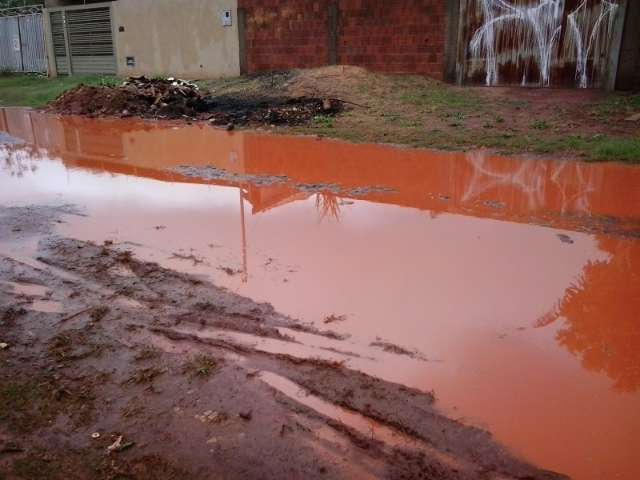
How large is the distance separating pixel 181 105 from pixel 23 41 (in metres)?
16.9

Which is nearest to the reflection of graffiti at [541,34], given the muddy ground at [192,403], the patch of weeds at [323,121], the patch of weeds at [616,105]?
the patch of weeds at [616,105]

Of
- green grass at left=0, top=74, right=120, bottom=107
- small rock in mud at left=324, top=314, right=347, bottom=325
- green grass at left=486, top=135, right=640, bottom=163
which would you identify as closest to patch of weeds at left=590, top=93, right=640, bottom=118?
green grass at left=486, top=135, right=640, bottom=163

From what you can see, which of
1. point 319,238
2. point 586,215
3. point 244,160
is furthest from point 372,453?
point 244,160

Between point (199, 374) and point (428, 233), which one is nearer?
point (199, 374)

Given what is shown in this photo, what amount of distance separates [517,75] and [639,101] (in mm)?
3165

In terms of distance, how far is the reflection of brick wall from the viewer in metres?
14.5

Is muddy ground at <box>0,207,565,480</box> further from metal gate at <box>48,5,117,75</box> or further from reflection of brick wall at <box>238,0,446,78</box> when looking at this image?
metal gate at <box>48,5,117,75</box>

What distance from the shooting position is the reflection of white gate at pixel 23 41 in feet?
83.1

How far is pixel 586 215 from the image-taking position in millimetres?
6148

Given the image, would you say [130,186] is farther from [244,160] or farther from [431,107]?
[431,107]

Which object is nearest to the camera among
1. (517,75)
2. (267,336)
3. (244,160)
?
(267,336)

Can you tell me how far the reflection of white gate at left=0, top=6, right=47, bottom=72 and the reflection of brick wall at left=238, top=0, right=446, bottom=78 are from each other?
1282 centimetres

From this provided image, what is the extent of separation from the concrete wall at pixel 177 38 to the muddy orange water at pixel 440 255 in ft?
32.8

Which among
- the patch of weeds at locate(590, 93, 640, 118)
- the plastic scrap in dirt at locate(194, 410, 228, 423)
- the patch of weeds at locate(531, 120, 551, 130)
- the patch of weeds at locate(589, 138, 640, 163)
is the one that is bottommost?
the plastic scrap in dirt at locate(194, 410, 228, 423)
